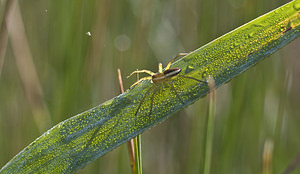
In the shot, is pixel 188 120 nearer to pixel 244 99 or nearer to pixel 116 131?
pixel 244 99

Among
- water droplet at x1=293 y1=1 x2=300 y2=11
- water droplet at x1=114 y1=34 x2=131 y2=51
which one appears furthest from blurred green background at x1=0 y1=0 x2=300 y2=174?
water droplet at x1=293 y1=1 x2=300 y2=11

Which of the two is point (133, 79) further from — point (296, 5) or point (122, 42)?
point (296, 5)

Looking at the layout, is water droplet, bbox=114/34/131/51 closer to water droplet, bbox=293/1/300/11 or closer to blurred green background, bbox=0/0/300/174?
blurred green background, bbox=0/0/300/174

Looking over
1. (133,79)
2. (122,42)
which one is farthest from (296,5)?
(122,42)

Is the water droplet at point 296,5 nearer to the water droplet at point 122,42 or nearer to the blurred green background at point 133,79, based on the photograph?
the blurred green background at point 133,79

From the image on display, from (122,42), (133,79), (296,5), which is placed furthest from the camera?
(122,42)

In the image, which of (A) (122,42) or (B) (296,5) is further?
(A) (122,42)

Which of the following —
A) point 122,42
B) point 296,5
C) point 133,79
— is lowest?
point 296,5

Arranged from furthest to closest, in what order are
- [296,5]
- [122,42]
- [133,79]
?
[122,42], [133,79], [296,5]

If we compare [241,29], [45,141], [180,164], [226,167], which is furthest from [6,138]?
[241,29]
